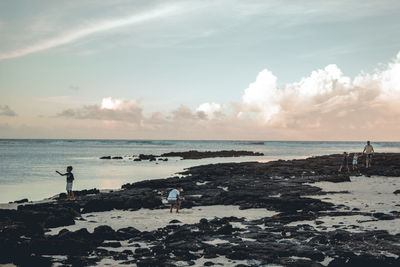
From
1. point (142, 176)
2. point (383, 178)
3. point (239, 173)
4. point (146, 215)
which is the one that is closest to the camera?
point (146, 215)

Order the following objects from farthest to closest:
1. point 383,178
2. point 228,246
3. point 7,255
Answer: point 383,178, point 228,246, point 7,255

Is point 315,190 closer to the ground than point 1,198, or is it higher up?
higher up

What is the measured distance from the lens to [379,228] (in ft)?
46.2

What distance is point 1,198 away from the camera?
2822cm

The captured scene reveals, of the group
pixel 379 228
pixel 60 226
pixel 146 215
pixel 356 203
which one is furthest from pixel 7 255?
pixel 356 203

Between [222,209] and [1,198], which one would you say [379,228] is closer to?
[222,209]

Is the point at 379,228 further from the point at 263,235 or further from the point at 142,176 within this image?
the point at 142,176

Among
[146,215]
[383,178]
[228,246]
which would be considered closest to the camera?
[228,246]

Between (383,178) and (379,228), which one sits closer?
(379,228)

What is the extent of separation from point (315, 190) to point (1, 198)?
23733 mm

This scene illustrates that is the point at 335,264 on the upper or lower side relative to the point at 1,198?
upper

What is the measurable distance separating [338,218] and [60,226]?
41.4 feet

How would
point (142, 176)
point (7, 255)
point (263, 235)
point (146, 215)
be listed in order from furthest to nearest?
point (142, 176) < point (146, 215) < point (263, 235) < point (7, 255)

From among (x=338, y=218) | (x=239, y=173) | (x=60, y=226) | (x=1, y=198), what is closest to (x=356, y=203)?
(x=338, y=218)
